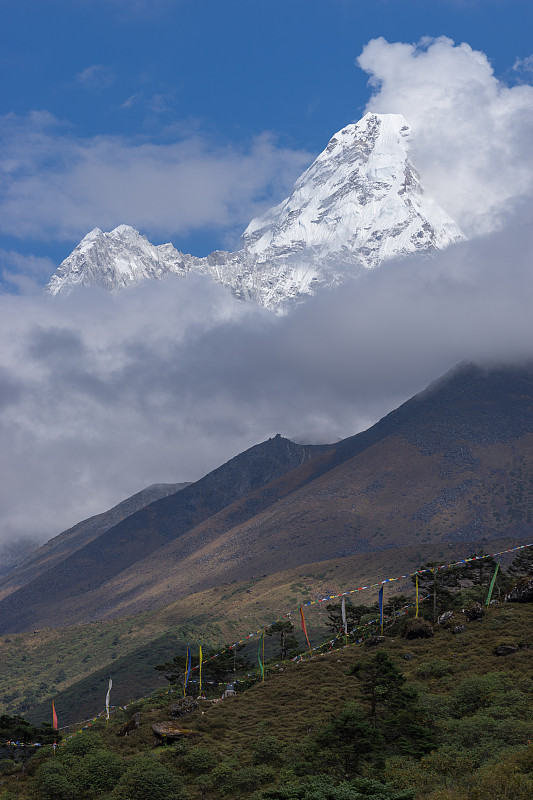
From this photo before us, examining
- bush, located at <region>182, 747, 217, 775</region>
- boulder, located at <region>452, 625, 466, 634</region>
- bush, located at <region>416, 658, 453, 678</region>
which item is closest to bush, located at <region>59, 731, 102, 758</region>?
bush, located at <region>182, 747, 217, 775</region>

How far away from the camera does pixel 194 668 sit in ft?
295

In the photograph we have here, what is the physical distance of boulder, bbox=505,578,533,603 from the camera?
79250 mm

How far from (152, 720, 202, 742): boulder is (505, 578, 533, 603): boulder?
118 ft

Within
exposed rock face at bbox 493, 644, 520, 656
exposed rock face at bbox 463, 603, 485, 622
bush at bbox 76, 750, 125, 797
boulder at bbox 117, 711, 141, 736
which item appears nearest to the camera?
bush at bbox 76, 750, 125, 797

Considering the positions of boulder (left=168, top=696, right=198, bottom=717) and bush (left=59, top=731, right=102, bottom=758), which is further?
boulder (left=168, top=696, right=198, bottom=717)

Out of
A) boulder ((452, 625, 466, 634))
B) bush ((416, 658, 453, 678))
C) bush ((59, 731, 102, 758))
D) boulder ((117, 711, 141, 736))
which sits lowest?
bush ((416, 658, 453, 678))

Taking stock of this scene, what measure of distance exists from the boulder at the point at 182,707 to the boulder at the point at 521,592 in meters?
34.2

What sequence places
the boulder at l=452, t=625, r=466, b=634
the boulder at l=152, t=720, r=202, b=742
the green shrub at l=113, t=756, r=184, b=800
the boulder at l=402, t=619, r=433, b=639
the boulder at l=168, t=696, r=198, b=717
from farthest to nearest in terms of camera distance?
the boulder at l=402, t=619, r=433, b=639 < the boulder at l=452, t=625, r=466, b=634 < the boulder at l=168, t=696, r=198, b=717 < the boulder at l=152, t=720, r=202, b=742 < the green shrub at l=113, t=756, r=184, b=800

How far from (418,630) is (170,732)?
27.2m

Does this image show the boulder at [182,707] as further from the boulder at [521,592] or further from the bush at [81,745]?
the boulder at [521,592]

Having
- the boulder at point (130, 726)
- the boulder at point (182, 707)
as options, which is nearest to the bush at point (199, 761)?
the boulder at point (130, 726)

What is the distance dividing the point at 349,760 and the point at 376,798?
1142cm

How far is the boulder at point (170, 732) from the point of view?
209 feet

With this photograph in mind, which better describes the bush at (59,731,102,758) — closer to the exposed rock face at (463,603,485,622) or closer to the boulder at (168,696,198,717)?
the boulder at (168,696,198,717)
